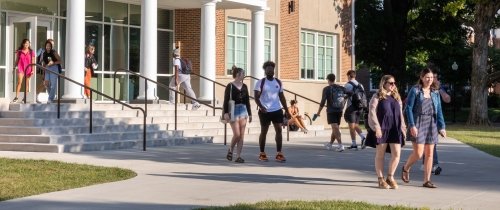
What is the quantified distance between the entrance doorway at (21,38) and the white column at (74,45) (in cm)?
200

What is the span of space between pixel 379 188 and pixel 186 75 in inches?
509

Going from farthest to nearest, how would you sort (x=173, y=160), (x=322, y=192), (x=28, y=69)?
(x=28, y=69) < (x=173, y=160) < (x=322, y=192)

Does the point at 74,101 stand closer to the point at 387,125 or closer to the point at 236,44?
the point at 236,44

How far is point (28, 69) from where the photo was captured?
68.9 ft

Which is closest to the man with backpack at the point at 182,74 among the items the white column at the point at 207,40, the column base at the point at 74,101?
the white column at the point at 207,40

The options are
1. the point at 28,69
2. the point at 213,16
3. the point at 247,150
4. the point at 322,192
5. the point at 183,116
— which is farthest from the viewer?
the point at 213,16

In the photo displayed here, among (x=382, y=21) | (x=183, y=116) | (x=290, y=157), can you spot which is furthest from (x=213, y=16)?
(x=382, y=21)

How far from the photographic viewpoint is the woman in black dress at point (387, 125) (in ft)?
39.7

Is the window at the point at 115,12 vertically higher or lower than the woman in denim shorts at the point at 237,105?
higher

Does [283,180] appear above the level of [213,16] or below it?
below

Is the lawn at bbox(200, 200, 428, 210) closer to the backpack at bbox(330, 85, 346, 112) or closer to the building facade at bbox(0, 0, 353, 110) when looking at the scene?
the backpack at bbox(330, 85, 346, 112)

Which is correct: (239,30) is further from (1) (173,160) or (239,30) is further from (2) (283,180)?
(2) (283,180)

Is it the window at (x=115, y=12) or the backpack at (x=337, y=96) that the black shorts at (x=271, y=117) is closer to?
the backpack at (x=337, y=96)

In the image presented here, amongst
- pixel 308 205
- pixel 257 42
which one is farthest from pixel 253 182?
pixel 257 42
